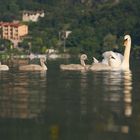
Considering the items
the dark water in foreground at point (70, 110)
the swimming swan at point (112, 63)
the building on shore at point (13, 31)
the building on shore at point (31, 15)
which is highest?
the building on shore at point (31, 15)

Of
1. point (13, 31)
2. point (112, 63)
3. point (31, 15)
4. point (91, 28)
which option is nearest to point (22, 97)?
point (112, 63)

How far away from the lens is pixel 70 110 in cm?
1902

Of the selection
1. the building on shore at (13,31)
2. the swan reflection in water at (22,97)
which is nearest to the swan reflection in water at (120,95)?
the swan reflection in water at (22,97)

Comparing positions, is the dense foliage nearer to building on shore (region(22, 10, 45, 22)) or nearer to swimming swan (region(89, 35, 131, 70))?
building on shore (region(22, 10, 45, 22))

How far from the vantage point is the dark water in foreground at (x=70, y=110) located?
16.3 m

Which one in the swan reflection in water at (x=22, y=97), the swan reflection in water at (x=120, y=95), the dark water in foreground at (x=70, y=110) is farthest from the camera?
the swan reflection in water at (x=22, y=97)

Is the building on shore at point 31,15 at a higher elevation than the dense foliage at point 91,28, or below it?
higher

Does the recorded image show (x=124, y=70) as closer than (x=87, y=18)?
Yes

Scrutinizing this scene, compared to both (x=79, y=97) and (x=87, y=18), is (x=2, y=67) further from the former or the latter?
(x=87, y=18)

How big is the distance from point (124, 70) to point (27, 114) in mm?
17161

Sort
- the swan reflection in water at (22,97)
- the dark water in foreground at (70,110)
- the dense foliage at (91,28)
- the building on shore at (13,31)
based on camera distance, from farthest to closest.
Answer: the building on shore at (13,31) < the dense foliage at (91,28) < the swan reflection in water at (22,97) < the dark water in foreground at (70,110)

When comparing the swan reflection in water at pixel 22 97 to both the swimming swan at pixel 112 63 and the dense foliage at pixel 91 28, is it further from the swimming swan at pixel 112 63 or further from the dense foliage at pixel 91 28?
the dense foliage at pixel 91 28

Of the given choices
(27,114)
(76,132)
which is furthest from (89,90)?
(76,132)

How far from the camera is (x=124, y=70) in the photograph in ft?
116
